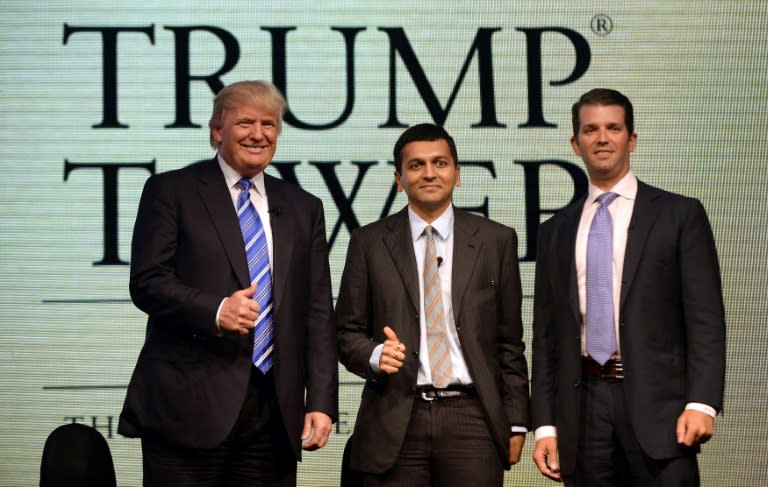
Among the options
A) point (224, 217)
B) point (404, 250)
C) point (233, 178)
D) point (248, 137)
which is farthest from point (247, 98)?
point (404, 250)

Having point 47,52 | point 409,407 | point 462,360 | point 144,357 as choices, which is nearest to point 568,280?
point 462,360

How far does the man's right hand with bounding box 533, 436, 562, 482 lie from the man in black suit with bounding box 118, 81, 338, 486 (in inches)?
23.4

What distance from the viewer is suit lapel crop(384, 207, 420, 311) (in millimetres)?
3139

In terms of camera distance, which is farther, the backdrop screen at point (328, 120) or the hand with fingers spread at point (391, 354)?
the backdrop screen at point (328, 120)

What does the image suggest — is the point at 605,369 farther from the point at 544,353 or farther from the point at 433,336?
the point at 433,336

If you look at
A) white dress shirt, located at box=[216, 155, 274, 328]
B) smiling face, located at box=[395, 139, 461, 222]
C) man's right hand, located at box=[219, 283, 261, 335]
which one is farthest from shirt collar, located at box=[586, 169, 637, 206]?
man's right hand, located at box=[219, 283, 261, 335]

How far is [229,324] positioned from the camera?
2771 mm

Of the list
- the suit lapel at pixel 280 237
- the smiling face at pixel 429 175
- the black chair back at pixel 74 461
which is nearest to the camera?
the suit lapel at pixel 280 237

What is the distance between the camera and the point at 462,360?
3086mm

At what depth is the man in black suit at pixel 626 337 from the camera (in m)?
2.89

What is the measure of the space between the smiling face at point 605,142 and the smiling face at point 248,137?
897mm

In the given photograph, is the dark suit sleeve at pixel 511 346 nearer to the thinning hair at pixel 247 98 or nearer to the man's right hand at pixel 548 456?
the man's right hand at pixel 548 456

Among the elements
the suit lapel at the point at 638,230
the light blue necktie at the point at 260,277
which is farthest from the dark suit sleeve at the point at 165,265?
the suit lapel at the point at 638,230

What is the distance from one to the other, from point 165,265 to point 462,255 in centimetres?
84
